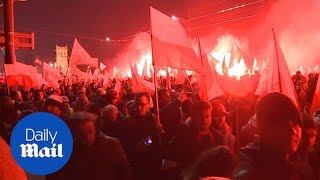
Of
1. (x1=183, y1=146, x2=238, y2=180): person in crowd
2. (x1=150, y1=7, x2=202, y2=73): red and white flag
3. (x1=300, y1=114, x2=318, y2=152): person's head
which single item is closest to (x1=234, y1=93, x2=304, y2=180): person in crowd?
(x1=183, y1=146, x2=238, y2=180): person in crowd

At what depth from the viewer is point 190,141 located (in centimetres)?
499

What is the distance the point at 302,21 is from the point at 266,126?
1373 inches

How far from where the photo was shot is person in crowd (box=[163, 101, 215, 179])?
4965 millimetres

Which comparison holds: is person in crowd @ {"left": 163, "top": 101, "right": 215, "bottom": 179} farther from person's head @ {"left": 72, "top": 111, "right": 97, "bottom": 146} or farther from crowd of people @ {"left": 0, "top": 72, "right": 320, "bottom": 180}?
person's head @ {"left": 72, "top": 111, "right": 97, "bottom": 146}

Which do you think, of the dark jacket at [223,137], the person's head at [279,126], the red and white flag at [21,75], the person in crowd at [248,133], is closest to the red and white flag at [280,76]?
the person in crowd at [248,133]

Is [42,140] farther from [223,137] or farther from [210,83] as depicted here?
[210,83]

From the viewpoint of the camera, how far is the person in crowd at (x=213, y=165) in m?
2.64

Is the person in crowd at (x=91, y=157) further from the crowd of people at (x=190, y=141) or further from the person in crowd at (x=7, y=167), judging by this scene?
the person in crowd at (x=7, y=167)

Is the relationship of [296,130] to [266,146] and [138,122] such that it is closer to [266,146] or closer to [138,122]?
[266,146]

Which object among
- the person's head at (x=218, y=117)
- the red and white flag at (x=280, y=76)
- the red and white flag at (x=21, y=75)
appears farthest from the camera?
the red and white flag at (x=21, y=75)

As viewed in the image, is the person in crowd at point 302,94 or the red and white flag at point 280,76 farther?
the person in crowd at point 302,94

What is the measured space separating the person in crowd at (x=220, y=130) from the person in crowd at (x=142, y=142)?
0.76 meters

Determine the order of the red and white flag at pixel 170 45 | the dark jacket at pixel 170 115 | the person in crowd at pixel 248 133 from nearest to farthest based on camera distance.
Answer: the person in crowd at pixel 248 133 → the red and white flag at pixel 170 45 → the dark jacket at pixel 170 115

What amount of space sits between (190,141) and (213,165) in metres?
2.30
